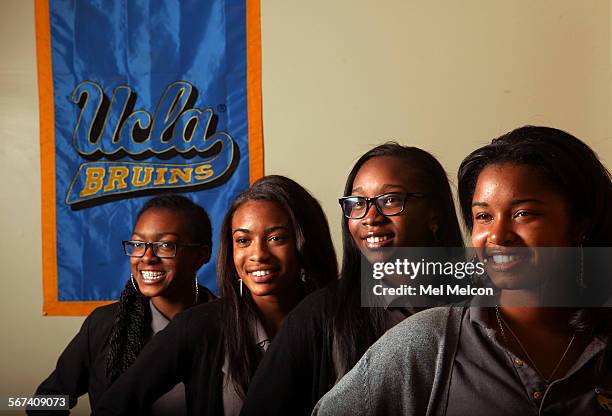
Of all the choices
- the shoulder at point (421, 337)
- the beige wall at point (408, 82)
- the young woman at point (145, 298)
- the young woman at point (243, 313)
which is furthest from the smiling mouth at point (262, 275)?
the beige wall at point (408, 82)

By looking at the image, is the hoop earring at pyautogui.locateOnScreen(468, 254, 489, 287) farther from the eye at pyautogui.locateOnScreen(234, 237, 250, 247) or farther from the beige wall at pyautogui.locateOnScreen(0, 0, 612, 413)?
the beige wall at pyautogui.locateOnScreen(0, 0, 612, 413)

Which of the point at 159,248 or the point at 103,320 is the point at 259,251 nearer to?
the point at 159,248

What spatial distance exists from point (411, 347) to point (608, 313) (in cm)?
25

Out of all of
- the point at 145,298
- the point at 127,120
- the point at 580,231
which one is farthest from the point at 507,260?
the point at 127,120

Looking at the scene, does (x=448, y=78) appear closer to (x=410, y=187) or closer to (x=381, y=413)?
(x=410, y=187)

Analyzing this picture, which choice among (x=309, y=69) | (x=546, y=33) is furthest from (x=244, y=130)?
(x=546, y=33)

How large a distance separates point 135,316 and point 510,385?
3.56 feet

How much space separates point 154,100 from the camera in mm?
2379

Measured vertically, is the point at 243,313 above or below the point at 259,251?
below

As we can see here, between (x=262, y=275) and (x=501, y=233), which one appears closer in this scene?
(x=501, y=233)

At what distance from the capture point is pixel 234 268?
1.37 metres

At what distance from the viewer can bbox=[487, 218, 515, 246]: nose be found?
0.79 meters

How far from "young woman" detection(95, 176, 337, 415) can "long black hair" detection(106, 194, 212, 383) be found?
213 mm

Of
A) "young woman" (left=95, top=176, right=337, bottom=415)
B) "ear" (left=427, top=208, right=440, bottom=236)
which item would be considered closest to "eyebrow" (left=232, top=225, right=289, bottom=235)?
"young woman" (left=95, top=176, right=337, bottom=415)
